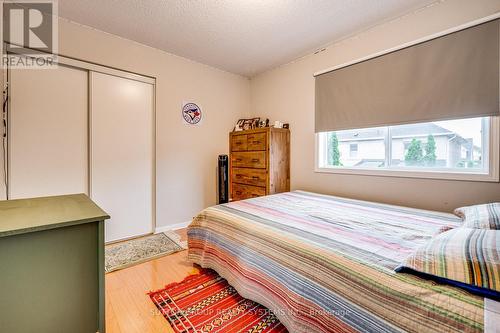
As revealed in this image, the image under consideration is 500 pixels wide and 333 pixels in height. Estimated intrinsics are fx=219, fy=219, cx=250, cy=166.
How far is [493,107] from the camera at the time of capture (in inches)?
68.2

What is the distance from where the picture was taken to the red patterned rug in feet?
4.41

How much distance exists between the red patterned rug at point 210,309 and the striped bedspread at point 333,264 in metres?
0.14

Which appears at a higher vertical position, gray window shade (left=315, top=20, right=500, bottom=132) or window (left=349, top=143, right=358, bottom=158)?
gray window shade (left=315, top=20, right=500, bottom=132)

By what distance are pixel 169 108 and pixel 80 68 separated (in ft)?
3.37

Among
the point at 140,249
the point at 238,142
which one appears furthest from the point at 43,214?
the point at 238,142

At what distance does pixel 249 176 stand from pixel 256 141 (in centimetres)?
53

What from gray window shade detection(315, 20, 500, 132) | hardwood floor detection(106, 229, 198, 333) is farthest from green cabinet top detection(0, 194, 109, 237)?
gray window shade detection(315, 20, 500, 132)

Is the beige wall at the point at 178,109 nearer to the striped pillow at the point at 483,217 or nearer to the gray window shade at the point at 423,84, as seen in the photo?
the gray window shade at the point at 423,84

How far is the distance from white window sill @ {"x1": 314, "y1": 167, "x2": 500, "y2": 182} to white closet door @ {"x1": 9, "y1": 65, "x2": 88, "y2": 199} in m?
2.99

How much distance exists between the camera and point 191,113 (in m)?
3.30

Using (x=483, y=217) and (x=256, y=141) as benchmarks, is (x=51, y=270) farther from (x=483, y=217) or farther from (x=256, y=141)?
(x=256, y=141)

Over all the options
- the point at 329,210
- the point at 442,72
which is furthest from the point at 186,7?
the point at 442,72

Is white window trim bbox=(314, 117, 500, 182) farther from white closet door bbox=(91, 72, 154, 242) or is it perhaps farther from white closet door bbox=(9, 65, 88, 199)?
white closet door bbox=(9, 65, 88, 199)

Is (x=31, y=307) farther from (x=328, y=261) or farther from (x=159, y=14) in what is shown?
(x=159, y=14)
